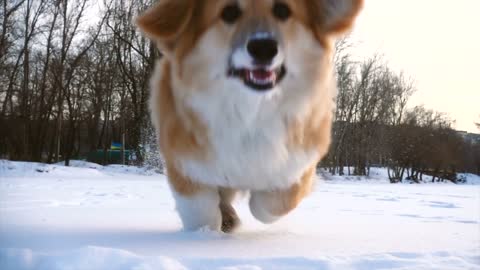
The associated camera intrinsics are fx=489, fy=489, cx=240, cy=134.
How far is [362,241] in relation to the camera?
270 centimetres

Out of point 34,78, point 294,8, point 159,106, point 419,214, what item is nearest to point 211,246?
point 159,106

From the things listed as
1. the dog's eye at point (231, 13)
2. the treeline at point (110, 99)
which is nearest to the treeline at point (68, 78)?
the treeline at point (110, 99)

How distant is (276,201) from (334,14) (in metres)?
1.33

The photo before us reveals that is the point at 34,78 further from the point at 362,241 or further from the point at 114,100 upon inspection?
the point at 114,100

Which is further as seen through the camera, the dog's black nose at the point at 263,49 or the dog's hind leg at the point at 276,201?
the dog's hind leg at the point at 276,201

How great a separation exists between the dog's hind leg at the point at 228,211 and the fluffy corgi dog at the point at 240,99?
0.22m

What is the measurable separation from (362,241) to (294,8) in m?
1.50

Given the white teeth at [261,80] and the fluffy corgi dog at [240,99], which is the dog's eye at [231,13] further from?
the white teeth at [261,80]

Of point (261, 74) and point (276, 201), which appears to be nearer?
point (261, 74)

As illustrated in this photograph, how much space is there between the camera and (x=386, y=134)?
19953 millimetres

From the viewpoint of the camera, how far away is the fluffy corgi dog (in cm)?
301


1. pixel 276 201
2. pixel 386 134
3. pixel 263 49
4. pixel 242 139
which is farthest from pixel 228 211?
pixel 386 134

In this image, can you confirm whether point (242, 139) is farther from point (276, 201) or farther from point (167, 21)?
point (167, 21)

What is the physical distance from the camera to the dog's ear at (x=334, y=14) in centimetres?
331
